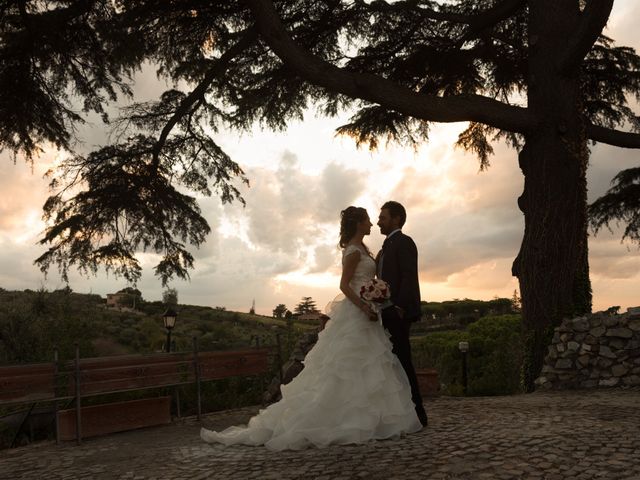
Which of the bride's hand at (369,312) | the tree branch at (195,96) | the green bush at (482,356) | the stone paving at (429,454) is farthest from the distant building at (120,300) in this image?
the bride's hand at (369,312)

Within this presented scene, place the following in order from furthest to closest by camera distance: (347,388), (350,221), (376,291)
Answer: (350,221) < (347,388) < (376,291)

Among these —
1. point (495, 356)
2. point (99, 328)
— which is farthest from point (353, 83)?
point (99, 328)

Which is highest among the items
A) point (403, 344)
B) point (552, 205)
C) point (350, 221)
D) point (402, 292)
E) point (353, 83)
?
point (353, 83)

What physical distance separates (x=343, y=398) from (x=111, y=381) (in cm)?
336

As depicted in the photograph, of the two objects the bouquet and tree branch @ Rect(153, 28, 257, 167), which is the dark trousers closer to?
the bouquet

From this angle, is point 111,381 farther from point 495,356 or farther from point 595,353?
point 495,356

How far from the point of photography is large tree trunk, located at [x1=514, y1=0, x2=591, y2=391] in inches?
382

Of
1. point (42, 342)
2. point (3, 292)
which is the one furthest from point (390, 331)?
point (3, 292)

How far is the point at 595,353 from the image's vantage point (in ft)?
29.8

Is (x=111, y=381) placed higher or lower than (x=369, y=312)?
lower

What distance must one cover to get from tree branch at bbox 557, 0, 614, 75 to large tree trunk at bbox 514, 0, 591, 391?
0.28 m

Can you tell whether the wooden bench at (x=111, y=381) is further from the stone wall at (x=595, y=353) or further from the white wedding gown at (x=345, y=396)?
the stone wall at (x=595, y=353)

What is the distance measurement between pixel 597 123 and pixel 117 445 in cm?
1176

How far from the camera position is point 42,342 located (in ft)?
50.2
